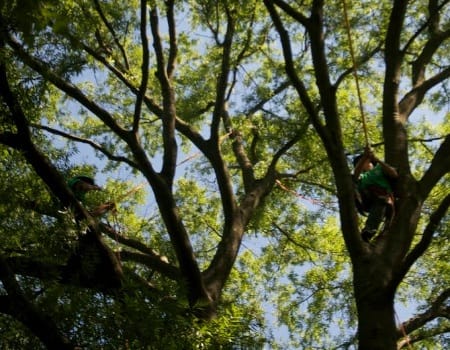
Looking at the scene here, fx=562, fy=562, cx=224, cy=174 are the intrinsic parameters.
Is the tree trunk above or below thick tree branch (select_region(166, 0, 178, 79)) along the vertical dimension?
below

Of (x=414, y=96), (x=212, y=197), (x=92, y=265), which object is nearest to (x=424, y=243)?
(x=92, y=265)

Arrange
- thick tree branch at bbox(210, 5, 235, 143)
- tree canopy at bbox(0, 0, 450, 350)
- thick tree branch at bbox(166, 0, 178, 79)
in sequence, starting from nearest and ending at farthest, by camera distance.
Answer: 1. tree canopy at bbox(0, 0, 450, 350)
2. thick tree branch at bbox(210, 5, 235, 143)
3. thick tree branch at bbox(166, 0, 178, 79)

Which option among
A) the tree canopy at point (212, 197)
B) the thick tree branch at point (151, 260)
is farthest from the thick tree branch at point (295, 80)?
the thick tree branch at point (151, 260)

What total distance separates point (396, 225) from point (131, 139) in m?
2.57

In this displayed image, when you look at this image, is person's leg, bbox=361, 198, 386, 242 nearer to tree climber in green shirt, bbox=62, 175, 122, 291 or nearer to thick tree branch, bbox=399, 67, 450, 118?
thick tree branch, bbox=399, 67, 450, 118

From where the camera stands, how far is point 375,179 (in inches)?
204

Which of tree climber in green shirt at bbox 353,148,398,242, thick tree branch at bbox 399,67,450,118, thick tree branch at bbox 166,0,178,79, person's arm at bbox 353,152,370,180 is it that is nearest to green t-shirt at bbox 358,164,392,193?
tree climber in green shirt at bbox 353,148,398,242

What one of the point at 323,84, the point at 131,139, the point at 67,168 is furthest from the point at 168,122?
the point at 323,84

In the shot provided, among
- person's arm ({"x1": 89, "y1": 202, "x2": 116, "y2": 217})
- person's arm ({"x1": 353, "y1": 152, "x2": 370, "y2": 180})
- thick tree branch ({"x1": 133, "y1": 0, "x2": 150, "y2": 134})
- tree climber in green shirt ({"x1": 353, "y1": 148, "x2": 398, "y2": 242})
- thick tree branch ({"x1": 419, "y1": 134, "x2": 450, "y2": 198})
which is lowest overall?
thick tree branch ({"x1": 419, "y1": 134, "x2": 450, "y2": 198})

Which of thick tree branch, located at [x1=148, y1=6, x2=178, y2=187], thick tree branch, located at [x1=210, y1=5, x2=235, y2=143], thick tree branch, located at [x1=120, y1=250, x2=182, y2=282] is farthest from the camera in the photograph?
thick tree branch, located at [x1=210, y1=5, x2=235, y2=143]

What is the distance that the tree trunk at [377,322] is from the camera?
12.2 ft

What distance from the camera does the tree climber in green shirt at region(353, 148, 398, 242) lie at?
16.4ft

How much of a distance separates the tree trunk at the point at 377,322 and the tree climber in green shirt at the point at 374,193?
3.66 feet

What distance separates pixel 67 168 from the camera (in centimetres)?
491
